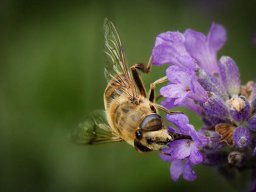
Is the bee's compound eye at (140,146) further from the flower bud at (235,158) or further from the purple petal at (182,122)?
the flower bud at (235,158)

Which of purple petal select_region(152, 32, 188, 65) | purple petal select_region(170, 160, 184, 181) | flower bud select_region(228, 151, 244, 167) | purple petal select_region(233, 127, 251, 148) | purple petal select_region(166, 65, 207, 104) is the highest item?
purple petal select_region(152, 32, 188, 65)

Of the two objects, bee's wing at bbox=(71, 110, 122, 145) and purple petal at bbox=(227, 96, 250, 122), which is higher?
purple petal at bbox=(227, 96, 250, 122)

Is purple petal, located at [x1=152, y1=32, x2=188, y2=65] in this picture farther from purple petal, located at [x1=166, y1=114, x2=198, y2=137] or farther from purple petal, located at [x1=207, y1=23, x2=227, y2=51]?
purple petal, located at [x1=166, y1=114, x2=198, y2=137]

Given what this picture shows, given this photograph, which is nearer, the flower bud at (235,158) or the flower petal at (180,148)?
the flower petal at (180,148)

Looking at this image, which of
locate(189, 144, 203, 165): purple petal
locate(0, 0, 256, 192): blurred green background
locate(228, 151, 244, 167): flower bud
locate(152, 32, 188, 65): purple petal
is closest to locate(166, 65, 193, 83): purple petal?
locate(152, 32, 188, 65): purple petal

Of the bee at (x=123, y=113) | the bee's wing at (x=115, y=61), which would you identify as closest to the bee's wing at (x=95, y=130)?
the bee at (x=123, y=113)

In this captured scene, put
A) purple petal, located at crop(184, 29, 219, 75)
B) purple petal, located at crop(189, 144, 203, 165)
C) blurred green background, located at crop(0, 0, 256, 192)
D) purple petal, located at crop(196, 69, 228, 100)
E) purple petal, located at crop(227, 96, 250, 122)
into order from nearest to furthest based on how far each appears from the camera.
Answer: purple petal, located at crop(189, 144, 203, 165), purple petal, located at crop(227, 96, 250, 122), purple petal, located at crop(196, 69, 228, 100), purple petal, located at crop(184, 29, 219, 75), blurred green background, located at crop(0, 0, 256, 192)
